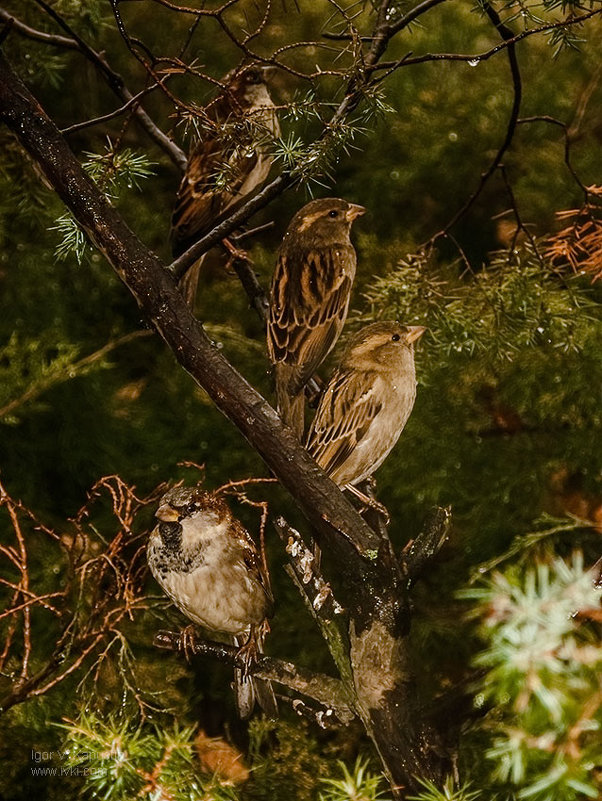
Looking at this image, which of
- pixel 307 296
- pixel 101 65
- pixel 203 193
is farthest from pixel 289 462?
pixel 101 65

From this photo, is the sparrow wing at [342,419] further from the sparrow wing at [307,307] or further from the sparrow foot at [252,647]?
the sparrow foot at [252,647]

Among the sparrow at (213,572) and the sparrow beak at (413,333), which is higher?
the sparrow beak at (413,333)

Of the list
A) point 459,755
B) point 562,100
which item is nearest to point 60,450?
point 459,755

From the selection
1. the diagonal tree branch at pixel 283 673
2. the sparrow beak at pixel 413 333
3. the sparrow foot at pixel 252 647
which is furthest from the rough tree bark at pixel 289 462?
the sparrow beak at pixel 413 333

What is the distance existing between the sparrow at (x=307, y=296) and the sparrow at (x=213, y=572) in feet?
0.53

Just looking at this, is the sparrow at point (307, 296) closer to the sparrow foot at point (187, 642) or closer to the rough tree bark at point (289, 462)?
the rough tree bark at point (289, 462)

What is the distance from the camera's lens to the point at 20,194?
130 centimetres

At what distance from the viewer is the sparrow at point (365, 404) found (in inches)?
40.5

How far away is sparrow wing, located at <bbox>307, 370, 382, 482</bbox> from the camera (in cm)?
103

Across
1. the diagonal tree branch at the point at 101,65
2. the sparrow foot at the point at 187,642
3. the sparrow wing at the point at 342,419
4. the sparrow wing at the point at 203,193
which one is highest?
the diagonal tree branch at the point at 101,65

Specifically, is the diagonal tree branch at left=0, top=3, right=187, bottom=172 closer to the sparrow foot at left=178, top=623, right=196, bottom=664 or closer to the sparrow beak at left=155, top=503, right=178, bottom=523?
the sparrow beak at left=155, top=503, right=178, bottom=523

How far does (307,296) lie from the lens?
1.06 metres

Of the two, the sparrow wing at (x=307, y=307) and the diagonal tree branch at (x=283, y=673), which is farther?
→ the sparrow wing at (x=307, y=307)

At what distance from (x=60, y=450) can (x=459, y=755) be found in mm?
640
